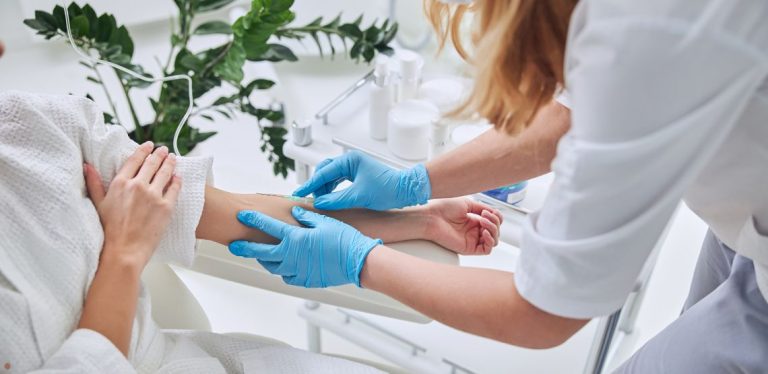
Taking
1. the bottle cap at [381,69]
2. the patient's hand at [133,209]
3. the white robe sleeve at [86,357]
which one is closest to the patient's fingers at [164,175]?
the patient's hand at [133,209]

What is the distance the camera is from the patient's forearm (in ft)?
3.59

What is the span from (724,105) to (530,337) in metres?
0.34

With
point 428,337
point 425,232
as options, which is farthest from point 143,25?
point 425,232

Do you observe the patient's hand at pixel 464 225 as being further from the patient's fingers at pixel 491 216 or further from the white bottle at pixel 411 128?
the white bottle at pixel 411 128

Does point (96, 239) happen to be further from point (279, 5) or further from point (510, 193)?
point (510, 193)

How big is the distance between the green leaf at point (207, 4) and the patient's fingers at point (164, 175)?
1.76 feet

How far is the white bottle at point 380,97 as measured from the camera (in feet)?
4.57

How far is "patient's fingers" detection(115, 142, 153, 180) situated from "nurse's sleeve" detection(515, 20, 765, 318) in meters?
0.58

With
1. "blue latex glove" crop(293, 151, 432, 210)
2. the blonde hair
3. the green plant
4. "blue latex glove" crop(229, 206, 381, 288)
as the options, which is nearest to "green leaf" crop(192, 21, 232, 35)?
the green plant

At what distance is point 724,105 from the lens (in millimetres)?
642

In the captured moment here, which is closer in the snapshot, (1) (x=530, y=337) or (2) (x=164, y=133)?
(1) (x=530, y=337)

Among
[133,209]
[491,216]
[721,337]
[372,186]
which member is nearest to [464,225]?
[491,216]

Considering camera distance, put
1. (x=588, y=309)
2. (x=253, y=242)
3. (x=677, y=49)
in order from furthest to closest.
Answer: (x=253, y=242)
(x=588, y=309)
(x=677, y=49)

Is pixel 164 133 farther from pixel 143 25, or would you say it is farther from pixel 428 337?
pixel 143 25
